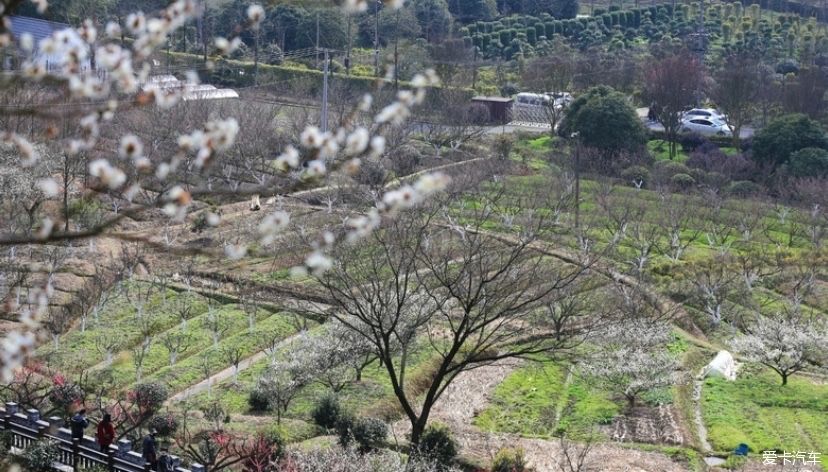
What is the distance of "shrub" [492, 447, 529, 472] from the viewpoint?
13.1m

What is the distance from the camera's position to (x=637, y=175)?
30375mm

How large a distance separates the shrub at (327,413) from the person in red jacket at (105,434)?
339 cm

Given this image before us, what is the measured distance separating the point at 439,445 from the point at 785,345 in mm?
6870

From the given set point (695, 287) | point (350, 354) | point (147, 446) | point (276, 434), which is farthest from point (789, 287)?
point (147, 446)

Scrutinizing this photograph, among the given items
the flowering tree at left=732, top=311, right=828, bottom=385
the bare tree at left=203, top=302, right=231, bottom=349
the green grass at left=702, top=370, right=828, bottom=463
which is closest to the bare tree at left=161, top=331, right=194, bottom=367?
the bare tree at left=203, top=302, right=231, bottom=349

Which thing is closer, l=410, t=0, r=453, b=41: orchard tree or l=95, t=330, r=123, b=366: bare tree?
l=95, t=330, r=123, b=366: bare tree

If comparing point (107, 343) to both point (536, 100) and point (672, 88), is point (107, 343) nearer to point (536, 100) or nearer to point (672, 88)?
point (672, 88)

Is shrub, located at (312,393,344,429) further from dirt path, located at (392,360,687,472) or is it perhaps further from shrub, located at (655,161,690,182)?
shrub, located at (655,161,690,182)

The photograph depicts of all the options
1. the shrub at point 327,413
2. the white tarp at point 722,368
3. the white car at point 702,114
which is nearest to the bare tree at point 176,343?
the shrub at point 327,413

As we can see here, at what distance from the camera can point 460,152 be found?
33625mm

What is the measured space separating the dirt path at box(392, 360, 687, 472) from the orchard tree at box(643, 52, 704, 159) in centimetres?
2024

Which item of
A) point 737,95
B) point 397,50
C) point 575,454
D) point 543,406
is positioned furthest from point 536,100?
point 575,454

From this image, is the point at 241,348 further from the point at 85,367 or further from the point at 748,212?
the point at 748,212

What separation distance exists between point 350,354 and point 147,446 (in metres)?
4.97
